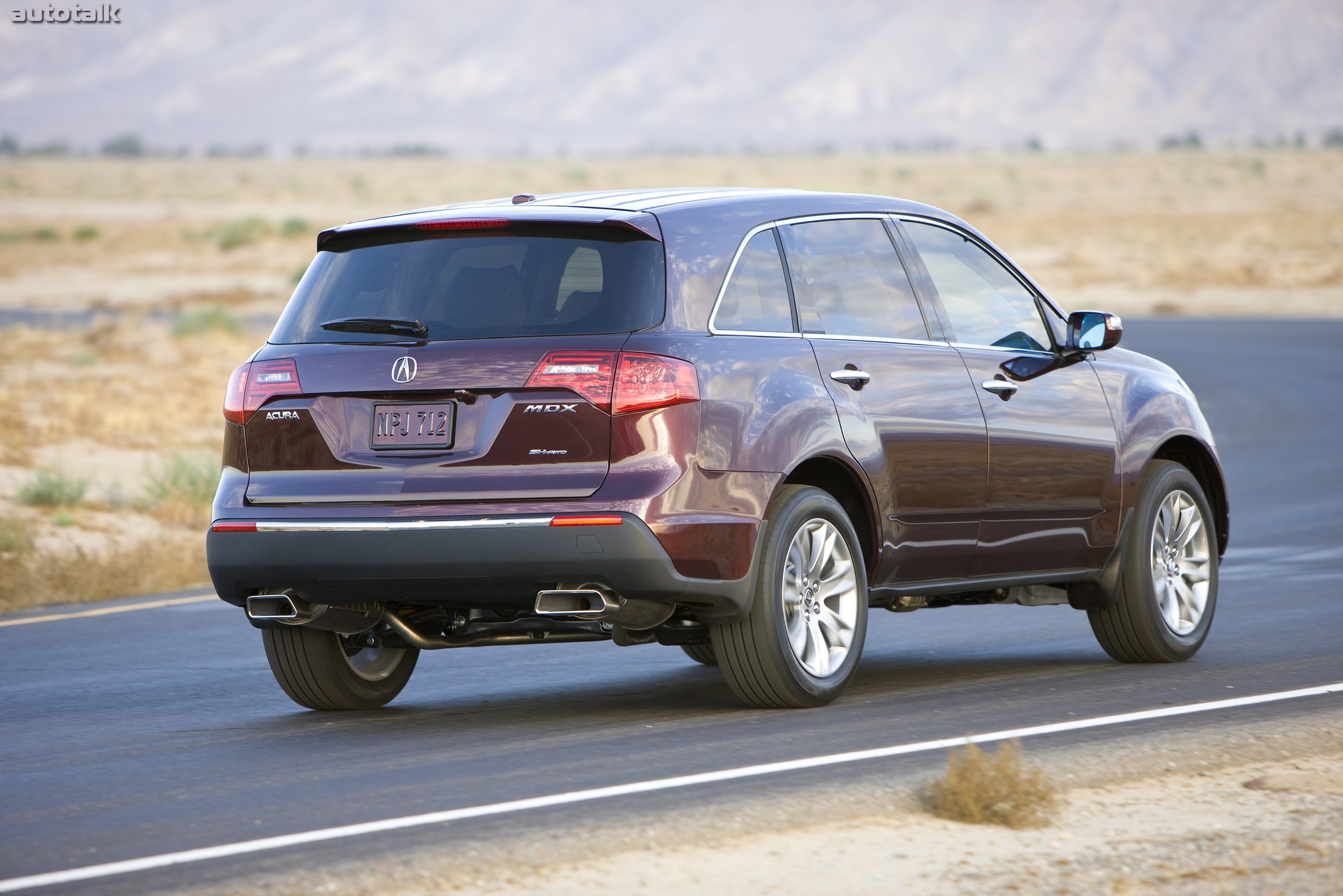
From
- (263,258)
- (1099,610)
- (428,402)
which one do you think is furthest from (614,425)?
(263,258)

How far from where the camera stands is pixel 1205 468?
9656 mm

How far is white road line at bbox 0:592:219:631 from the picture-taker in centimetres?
1173

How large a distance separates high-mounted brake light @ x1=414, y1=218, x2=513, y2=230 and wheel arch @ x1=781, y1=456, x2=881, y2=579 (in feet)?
4.72

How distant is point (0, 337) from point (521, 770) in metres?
27.9

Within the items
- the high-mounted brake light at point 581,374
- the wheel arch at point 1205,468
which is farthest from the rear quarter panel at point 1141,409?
the high-mounted brake light at point 581,374

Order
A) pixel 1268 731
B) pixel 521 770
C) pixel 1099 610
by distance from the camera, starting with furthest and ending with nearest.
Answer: pixel 1099 610, pixel 1268 731, pixel 521 770

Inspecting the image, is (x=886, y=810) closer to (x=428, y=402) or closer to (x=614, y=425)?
(x=614, y=425)

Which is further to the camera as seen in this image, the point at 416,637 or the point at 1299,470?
the point at 1299,470

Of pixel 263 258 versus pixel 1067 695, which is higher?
pixel 263 258

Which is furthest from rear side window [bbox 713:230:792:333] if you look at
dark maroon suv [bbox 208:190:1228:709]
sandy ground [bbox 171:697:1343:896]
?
sandy ground [bbox 171:697:1343:896]

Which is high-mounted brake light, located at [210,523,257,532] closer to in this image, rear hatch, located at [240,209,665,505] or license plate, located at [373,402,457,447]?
rear hatch, located at [240,209,665,505]

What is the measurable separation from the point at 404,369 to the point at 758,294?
4.50 ft

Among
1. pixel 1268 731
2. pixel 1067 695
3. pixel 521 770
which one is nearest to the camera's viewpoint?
pixel 521 770

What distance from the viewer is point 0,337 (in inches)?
1284
